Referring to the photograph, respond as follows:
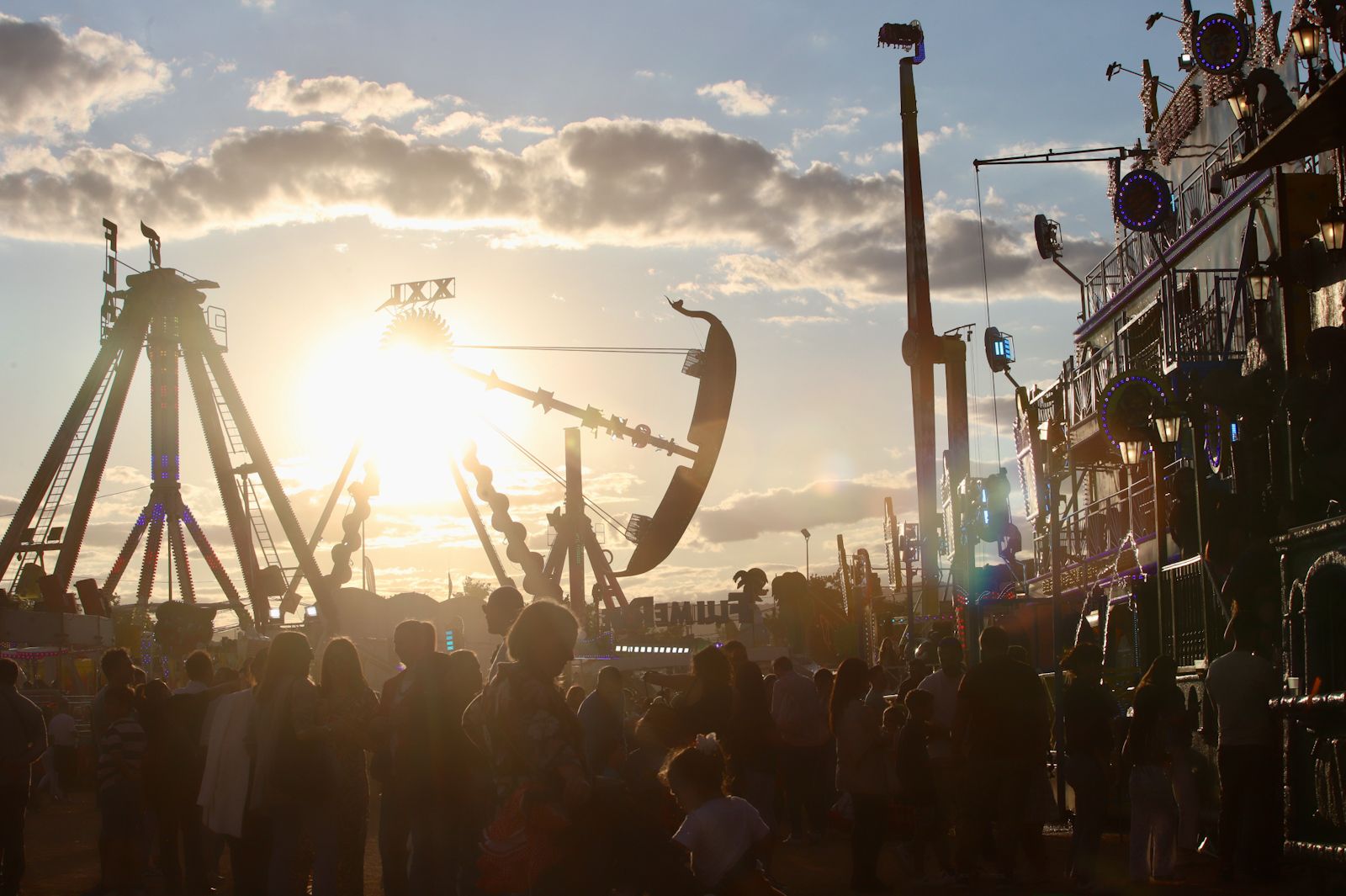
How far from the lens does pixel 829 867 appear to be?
11.7 metres

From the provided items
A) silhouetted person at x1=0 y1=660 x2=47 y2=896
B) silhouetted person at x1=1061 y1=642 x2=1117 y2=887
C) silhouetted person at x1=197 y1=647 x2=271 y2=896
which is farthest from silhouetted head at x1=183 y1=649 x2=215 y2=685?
silhouetted person at x1=1061 y1=642 x2=1117 y2=887

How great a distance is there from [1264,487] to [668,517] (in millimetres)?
31196

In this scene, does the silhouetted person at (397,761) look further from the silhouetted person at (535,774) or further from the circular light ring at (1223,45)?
the circular light ring at (1223,45)

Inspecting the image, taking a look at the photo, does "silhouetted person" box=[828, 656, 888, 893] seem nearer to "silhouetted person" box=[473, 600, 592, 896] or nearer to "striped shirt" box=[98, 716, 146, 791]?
"silhouetted person" box=[473, 600, 592, 896]

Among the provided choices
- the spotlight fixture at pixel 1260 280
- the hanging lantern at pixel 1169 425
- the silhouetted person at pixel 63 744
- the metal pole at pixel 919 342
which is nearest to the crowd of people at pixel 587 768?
the hanging lantern at pixel 1169 425

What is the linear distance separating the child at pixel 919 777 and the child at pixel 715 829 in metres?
4.55

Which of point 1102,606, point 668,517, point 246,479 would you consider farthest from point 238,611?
point 1102,606

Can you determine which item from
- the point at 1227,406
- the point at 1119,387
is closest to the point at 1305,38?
the point at 1227,406

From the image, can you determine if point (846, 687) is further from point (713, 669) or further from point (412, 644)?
point (412, 644)

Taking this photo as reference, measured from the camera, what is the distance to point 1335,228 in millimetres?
13281

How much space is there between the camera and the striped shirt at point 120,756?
10.1 metres

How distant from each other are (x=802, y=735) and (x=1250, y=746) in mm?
3824

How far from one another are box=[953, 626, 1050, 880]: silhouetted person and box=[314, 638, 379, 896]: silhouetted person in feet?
12.8

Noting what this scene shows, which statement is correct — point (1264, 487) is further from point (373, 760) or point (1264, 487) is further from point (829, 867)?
point (373, 760)
